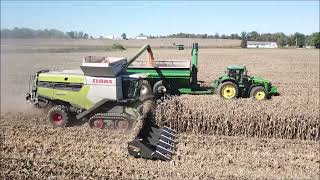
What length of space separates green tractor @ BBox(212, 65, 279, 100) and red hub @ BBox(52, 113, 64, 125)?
5867 mm

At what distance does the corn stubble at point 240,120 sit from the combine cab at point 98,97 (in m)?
0.48

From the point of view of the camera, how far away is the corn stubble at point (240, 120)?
428 inches

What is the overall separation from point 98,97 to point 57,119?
1413 millimetres

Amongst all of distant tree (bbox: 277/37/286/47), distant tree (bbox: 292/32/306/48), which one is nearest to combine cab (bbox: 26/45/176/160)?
distant tree (bbox: 277/37/286/47)

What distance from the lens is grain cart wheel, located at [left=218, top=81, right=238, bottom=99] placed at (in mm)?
14750

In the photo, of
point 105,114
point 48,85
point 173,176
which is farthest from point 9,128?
point 173,176

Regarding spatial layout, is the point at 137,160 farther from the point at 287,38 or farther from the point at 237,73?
the point at 287,38

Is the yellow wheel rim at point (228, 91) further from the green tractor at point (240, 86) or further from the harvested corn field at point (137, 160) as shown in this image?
the harvested corn field at point (137, 160)

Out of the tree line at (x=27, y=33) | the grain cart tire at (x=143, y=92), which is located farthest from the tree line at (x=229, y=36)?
the grain cart tire at (x=143, y=92)

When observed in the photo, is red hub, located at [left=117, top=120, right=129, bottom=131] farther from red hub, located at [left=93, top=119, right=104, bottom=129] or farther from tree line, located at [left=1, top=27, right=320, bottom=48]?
tree line, located at [left=1, top=27, right=320, bottom=48]

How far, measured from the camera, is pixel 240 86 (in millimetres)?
15047

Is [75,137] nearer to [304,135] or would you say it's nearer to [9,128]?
[9,128]

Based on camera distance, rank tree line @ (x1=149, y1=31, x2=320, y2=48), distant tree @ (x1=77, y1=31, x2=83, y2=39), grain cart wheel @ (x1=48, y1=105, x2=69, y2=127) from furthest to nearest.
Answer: tree line @ (x1=149, y1=31, x2=320, y2=48) < distant tree @ (x1=77, y1=31, x2=83, y2=39) < grain cart wheel @ (x1=48, y1=105, x2=69, y2=127)

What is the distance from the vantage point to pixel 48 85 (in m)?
11.9
